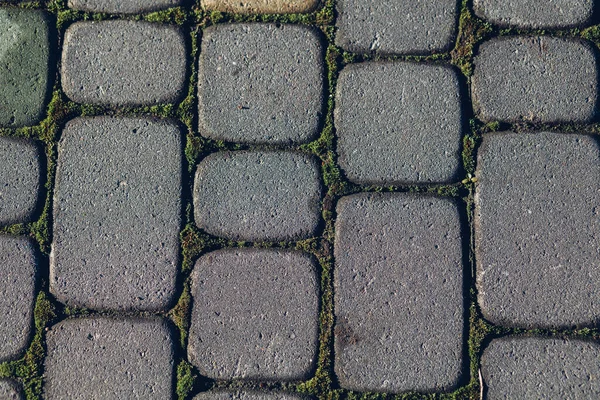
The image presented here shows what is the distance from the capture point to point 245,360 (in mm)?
2299

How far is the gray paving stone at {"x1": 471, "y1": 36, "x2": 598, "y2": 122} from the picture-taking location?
7.77 feet

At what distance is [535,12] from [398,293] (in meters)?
1.14

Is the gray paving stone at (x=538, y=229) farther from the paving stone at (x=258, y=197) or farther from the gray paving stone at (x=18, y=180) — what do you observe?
the gray paving stone at (x=18, y=180)

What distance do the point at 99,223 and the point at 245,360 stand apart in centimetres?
71

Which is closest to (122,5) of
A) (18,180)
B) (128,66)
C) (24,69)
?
(128,66)

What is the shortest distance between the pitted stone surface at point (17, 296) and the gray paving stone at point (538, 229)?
1589mm

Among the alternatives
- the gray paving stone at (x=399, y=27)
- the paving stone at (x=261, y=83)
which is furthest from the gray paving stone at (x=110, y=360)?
the gray paving stone at (x=399, y=27)

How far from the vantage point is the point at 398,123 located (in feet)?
7.77

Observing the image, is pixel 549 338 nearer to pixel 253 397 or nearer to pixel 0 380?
pixel 253 397

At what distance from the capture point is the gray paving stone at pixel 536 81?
2.37 m

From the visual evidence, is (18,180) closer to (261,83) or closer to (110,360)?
(110,360)

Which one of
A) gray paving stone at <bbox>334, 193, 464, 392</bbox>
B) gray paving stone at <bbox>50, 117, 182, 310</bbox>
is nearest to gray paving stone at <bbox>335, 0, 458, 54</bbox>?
gray paving stone at <bbox>334, 193, 464, 392</bbox>

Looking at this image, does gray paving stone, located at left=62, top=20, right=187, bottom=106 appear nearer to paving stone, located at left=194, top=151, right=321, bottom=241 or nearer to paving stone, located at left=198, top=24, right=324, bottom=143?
paving stone, located at left=198, top=24, right=324, bottom=143

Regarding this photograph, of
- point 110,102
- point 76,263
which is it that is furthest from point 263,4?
point 76,263
